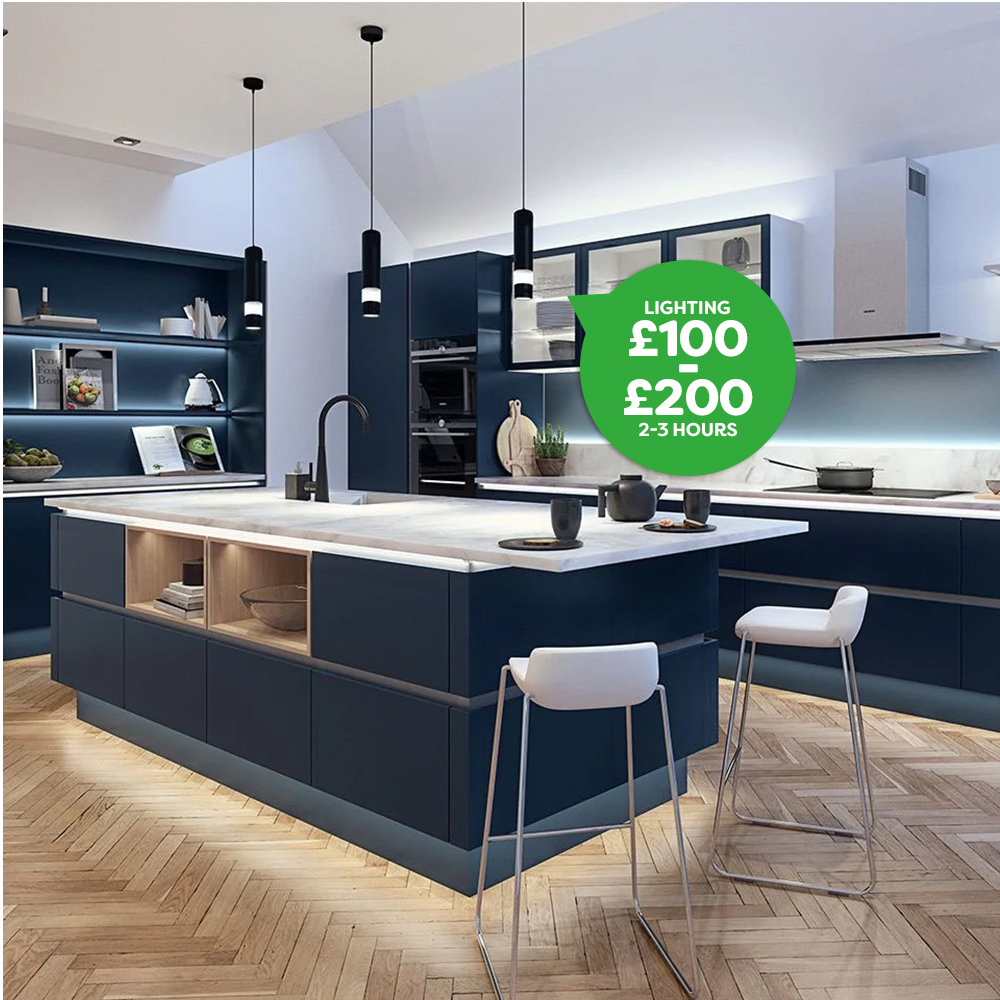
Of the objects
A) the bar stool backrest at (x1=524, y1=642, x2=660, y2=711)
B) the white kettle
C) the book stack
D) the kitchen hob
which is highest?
the white kettle

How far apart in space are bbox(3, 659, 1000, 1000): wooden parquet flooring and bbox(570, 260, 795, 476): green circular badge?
8.64ft

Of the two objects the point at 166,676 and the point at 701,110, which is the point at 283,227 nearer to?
the point at 701,110

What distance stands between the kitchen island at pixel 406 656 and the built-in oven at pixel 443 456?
2.52 m

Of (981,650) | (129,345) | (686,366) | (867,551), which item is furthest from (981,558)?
(129,345)

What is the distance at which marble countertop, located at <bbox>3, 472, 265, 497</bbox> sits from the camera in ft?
17.8

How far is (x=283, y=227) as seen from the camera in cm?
688

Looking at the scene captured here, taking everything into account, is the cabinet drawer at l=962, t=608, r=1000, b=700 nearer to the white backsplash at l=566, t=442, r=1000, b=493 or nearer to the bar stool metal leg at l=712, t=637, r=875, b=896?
the white backsplash at l=566, t=442, r=1000, b=493

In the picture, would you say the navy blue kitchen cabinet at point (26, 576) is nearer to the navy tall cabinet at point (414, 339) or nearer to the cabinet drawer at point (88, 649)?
the cabinet drawer at point (88, 649)

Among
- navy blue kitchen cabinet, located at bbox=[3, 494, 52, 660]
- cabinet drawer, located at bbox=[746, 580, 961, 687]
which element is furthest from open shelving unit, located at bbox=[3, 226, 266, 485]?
cabinet drawer, located at bbox=[746, 580, 961, 687]

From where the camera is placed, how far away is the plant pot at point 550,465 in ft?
21.5

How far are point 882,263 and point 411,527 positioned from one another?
299 centimetres

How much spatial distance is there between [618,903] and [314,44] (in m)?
3.20

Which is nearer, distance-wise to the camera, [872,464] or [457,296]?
[872,464]

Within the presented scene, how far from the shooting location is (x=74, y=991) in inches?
88.6
